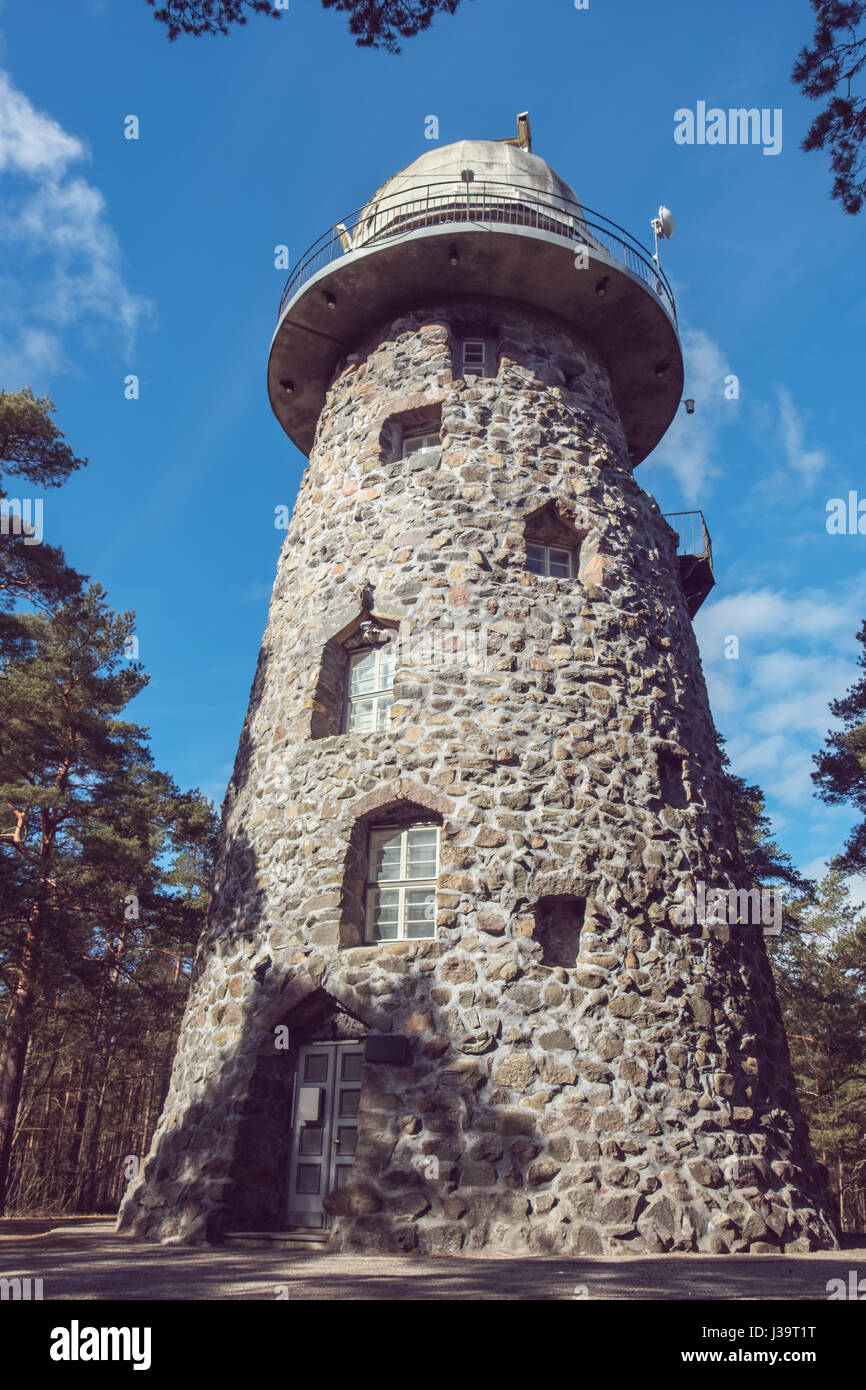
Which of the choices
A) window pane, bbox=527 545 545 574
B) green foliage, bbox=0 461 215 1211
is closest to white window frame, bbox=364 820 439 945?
window pane, bbox=527 545 545 574

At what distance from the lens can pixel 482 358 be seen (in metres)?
13.9

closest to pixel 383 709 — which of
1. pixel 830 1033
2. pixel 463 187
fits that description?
pixel 463 187

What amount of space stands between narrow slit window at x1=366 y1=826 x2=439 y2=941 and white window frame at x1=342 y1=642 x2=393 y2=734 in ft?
4.89

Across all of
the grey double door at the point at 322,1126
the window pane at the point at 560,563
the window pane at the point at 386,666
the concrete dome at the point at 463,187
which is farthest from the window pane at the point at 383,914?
the concrete dome at the point at 463,187

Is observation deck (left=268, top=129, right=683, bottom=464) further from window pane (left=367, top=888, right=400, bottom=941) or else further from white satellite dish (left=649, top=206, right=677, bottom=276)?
window pane (left=367, top=888, right=400, bottom=941)

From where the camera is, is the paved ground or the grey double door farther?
the grey double door

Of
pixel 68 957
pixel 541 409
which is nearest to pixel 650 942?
pixel 541 409

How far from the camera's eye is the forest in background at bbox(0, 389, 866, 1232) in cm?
1806

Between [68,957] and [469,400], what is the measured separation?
42.1ft

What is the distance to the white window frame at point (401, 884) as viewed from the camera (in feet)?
33.8

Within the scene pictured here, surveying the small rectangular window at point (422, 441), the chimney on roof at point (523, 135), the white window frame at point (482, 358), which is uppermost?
the chimney on roof at point (523, 135)

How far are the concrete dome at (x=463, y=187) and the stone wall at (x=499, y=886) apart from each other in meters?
1.71

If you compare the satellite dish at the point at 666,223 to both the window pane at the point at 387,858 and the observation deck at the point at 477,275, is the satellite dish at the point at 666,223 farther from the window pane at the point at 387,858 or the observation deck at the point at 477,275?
the window pane at the point at 387,858

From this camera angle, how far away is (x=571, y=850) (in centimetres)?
1013
